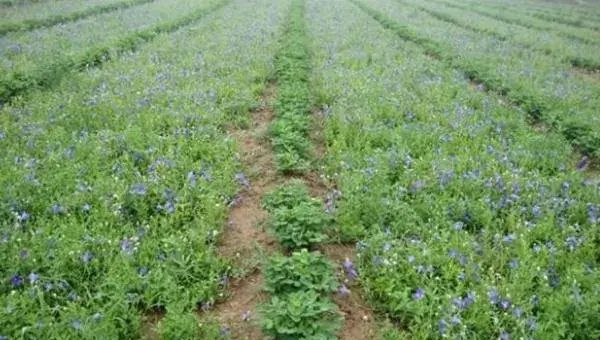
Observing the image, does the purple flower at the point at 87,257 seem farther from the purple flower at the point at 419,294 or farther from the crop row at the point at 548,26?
the crop row at the point at 548,26

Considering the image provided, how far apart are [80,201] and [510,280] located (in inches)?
204

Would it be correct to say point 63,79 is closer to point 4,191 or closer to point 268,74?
point 268,74

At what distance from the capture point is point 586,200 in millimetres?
7199

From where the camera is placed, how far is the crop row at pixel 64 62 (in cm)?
1108

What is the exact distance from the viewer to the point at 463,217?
674cm

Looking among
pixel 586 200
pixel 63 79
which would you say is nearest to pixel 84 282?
pixel 586 200

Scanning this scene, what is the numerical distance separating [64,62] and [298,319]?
1125cm

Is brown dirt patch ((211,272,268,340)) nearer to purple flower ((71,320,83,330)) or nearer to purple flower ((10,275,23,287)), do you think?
purple flower ((71,320,83,330))

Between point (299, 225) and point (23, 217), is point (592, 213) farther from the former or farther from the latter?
point (23, 217)

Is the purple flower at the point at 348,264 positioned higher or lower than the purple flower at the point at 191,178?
lower

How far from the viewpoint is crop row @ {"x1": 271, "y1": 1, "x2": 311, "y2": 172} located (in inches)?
329

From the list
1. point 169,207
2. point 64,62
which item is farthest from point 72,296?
point 64,62

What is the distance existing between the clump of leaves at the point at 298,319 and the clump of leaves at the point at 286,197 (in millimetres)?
1957

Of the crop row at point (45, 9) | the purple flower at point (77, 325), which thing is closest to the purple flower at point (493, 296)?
the purple flower at point (77, 325)
